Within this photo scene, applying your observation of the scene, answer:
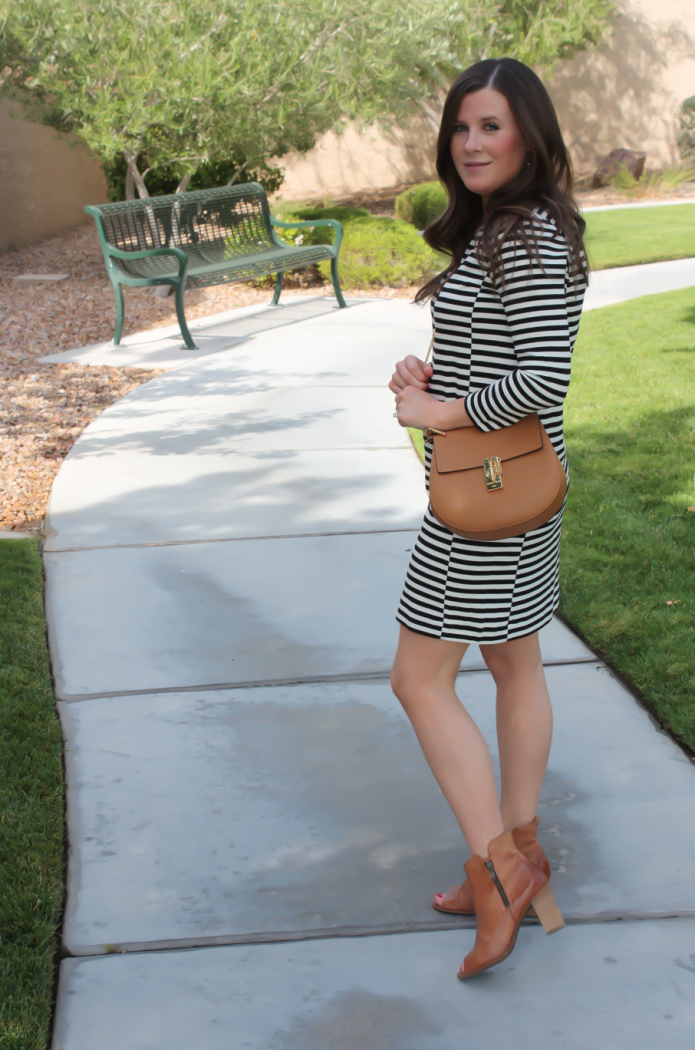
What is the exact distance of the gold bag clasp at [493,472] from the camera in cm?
189

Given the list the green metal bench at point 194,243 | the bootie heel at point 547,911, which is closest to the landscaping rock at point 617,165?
the green metal bench at point 194,243

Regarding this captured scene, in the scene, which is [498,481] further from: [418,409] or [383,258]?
[383,258]

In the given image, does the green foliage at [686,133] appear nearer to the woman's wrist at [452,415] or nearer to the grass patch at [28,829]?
the grass patch at [28,829]

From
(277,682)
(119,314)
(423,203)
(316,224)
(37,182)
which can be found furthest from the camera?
A: (423,203)

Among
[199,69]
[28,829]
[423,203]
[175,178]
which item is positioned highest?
[199,69]

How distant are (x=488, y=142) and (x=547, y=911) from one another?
1588 mm

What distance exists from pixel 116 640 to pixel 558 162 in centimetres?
240

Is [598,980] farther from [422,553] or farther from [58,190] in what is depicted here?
[58,190]

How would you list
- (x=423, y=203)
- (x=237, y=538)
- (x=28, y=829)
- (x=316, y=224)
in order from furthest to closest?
(x=423, y=203) < (x=316, y=224) < (x=237, y=538) < (x=28, y=829)

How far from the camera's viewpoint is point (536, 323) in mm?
1813

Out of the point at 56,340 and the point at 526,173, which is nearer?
→ the point at 526,173

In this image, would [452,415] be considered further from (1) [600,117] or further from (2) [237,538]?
(1) [600,117]

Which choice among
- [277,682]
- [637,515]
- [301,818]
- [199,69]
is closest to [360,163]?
[199,69]

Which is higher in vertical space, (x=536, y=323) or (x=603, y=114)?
(x=603, y=114)
